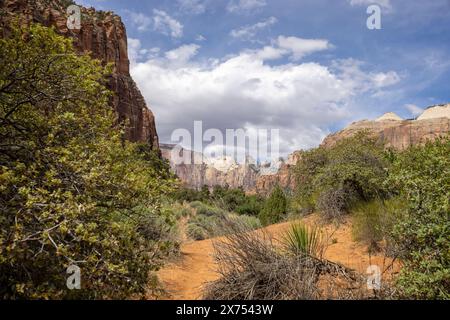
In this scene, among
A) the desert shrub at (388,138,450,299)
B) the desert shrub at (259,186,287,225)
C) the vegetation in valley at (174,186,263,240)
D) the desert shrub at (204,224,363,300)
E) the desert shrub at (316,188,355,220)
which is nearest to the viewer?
the desert shrub at (388,138,450,299)

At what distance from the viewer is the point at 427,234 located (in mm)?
5020

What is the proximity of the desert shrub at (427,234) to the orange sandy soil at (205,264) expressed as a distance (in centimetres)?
85

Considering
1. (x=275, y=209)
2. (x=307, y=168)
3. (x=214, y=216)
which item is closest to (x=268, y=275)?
(x=214, y=216)

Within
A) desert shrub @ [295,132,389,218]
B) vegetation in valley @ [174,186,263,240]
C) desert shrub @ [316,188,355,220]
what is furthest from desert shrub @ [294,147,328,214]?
desert shrub @ [316,188,355,220]

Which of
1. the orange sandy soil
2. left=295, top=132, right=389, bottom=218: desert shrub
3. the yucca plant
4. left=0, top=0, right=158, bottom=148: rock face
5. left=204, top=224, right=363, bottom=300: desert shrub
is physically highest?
left=0, top=0, right=158, bottom=148: rock face

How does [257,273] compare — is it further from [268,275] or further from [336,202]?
[336,202]

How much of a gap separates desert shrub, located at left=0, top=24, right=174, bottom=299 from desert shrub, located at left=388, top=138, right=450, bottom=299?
134 inches

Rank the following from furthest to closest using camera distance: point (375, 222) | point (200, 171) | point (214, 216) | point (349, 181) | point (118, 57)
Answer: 1. point (200, 171)
2. point (118, 57)
3. point (349, 181)
4. point (375, 222)
5. point (214, 216)

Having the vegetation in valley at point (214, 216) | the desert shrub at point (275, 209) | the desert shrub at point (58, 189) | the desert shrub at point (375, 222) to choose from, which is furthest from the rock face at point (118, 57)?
the desert shrub at point (58, 189)

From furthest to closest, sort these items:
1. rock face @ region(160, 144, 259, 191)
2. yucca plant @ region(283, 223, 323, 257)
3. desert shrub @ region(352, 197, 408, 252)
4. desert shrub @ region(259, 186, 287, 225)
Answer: rock face @ region(160, 144, 259, 191) → desert shrub @ region(259, 186, 287, 225) → desert shrub @ region(352, 197, 408, 252) → yucca plant @ region(283, 223, 323, 257)

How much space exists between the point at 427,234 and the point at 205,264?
6.19 meters

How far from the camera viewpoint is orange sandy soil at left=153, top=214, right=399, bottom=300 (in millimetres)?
7059

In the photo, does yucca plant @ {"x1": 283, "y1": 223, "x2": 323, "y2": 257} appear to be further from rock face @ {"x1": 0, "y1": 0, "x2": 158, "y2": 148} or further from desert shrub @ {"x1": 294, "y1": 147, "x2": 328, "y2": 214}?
rock face @ {"x1": 0, "y1": 0, "x2": 158, "y2": 148}
